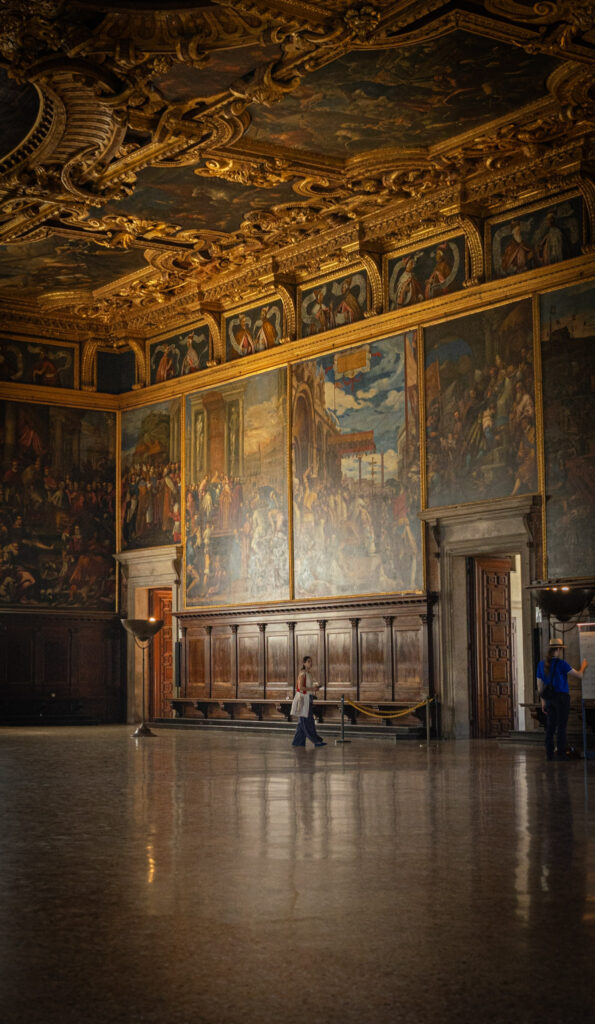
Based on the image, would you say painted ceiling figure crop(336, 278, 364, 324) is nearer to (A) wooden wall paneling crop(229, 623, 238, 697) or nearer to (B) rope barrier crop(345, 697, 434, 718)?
(A) wooden wall paneling crop(229, 623, 238, 697)

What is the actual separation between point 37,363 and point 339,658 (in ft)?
34.5

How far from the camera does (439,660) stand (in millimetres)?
19594

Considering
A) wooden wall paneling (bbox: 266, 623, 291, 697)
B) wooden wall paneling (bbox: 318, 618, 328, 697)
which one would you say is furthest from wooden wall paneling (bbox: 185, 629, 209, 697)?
wooden wall paneling (bbox: 318, 618, 328, 697)

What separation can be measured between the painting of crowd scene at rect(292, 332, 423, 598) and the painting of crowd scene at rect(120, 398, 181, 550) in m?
4.40

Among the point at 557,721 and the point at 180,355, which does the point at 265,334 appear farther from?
the point at 557,721

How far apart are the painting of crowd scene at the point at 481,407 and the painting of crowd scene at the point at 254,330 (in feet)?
14.6

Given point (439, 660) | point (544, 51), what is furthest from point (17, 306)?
point (544, 51)

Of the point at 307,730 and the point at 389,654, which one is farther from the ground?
the point at 389,654

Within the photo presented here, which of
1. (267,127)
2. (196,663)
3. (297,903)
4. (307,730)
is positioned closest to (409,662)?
(307,730)

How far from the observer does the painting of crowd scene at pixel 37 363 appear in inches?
1037

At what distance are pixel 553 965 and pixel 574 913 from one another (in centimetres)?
89

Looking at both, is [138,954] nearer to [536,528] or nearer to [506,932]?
[506,932]

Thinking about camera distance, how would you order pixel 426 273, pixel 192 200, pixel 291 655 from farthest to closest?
pixel 291 655 < pixel 426 273 < pixel 192 200

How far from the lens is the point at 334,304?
22188 millimetres
